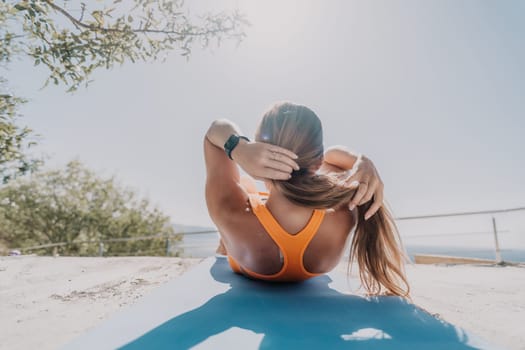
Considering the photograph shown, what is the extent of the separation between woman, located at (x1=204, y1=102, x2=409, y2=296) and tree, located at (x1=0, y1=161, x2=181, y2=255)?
14861 millimetres

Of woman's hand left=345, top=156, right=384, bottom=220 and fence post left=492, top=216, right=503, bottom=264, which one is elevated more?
woman's hand left=345, top=156, right=384, bottom=220

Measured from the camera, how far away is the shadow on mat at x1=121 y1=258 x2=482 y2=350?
88cm

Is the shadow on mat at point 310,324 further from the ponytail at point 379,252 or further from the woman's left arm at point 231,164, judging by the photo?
the woman's left arm at point 231,164

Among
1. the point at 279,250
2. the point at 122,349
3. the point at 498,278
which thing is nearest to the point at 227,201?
the point at 279,250

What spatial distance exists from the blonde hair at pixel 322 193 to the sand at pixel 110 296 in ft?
1.63

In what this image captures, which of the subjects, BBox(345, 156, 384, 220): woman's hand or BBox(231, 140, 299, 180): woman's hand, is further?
BBox(345, 156, 384, 220): woman's hand

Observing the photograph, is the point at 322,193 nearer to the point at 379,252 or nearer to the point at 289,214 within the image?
the point at 289,214

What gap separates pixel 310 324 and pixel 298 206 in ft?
1.62

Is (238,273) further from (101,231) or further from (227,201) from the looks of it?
(101,231)

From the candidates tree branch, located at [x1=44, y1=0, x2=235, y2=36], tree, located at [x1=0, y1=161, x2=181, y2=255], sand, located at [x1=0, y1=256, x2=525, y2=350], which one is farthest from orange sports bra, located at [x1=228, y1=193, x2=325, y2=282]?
tree, located at [x1=0, y1=161, x2=181, y2=255]

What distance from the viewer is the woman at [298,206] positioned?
1.26m

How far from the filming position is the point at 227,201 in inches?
55.6

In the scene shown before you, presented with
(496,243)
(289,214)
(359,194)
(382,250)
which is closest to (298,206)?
(289,214)

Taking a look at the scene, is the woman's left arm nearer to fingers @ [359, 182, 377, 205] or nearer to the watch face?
the watch face
